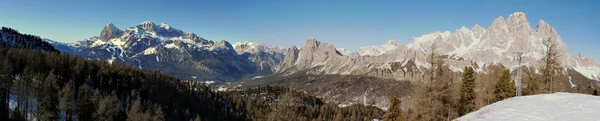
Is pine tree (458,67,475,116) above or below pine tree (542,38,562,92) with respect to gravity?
below

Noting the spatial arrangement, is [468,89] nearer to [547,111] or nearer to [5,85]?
[547,111]

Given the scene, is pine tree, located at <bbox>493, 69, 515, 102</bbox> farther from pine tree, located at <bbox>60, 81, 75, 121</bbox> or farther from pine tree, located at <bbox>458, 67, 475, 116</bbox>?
pine tree, located at <bbox>60, 81, 75, 121</bbox>

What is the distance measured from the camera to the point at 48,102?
106 meters

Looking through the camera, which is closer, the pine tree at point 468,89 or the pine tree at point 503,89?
the pine tree at point 468,89

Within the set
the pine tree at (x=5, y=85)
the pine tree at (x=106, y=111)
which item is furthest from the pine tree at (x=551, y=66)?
the pine tree at (x=5, y=85)

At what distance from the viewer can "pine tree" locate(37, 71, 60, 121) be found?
101 meters

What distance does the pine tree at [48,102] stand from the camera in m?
101

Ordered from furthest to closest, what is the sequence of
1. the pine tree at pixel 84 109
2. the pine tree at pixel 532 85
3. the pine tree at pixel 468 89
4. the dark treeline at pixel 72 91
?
the pine tree at pixel 84 109
the dark treeline at pixel 72 91
the pine tree at pixel 532 85
the pine tree at pixel 468 89

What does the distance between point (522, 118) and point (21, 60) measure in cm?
17572

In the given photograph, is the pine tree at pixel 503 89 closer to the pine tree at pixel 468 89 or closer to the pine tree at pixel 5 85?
the pine tree at pixel 468 89

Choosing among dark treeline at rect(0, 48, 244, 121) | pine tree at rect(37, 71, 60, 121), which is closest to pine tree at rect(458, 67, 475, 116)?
dark treeline at rect(0, 48, 244, 121)

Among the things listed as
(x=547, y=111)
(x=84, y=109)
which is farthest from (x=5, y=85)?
(x=547, y=111)

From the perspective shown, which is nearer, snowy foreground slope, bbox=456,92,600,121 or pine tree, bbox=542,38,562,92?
snowy foreground slope, bbox=456,92,600,121

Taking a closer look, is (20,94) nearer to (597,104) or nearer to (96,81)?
(96,81)
